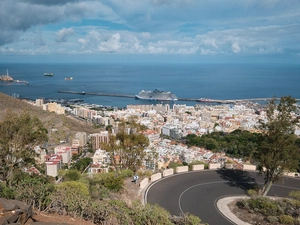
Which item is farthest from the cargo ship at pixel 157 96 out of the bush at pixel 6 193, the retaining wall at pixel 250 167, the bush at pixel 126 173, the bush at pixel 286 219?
the bush at pixel 6 193

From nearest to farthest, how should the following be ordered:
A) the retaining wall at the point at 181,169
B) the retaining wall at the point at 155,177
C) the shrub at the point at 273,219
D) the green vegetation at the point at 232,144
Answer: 1. the shrub at the point at 273,219
2. the retaining wall at the point at 155,177
3. the retaining wall at the point at 181,169
4. the green vegetation at the point at 232,144

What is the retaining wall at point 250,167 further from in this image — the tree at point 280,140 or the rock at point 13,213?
the rock at point 13,213

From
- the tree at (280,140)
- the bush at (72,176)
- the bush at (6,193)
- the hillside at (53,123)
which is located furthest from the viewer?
the hillside at (53,123)

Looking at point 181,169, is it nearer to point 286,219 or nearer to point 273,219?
point 273,219

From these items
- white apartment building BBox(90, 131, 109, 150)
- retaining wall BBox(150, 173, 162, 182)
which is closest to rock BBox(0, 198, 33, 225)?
retaining wall BBox(150, 173, 162, 182)

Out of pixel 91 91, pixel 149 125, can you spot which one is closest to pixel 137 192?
pixel 149 125

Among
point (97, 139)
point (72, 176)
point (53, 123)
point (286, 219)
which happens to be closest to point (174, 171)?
point (72, 176)

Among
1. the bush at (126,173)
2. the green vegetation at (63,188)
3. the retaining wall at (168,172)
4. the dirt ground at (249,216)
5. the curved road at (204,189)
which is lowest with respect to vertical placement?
the dirt ground at (249,216)
